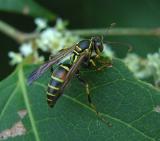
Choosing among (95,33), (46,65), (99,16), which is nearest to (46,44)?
(95,33)

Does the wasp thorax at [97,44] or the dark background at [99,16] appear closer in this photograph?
the wasp thorax at [97,44]

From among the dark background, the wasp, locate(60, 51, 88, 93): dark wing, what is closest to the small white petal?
the dark background

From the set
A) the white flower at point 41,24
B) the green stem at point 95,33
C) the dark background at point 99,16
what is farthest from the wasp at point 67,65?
the dark background at point 99,16

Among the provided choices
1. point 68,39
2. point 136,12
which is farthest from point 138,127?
point 136,12

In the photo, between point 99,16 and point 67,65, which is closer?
point 67,65

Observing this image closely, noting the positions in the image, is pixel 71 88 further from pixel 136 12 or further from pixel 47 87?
pixel 136 12

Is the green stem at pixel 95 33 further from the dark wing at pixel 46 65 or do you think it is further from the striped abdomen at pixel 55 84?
the striped abdomen at pixel 55 84

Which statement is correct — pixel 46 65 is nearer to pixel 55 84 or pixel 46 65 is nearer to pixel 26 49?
pixel 55 84
